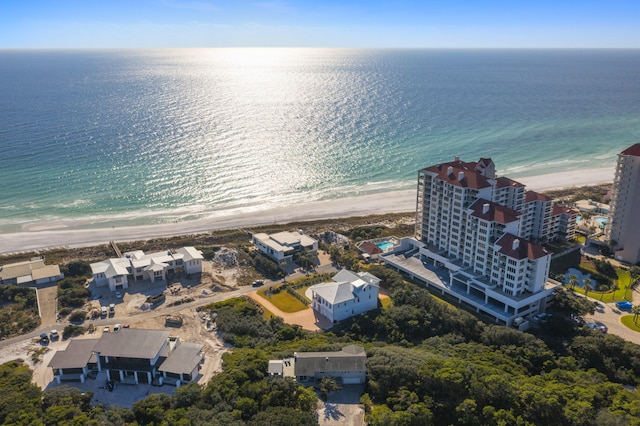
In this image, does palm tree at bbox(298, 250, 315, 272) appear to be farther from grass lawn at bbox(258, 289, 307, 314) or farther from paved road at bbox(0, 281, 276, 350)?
paved road at bbox(0, 281, 276, 350)

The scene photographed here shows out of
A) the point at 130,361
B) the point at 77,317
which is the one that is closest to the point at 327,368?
the point at 130,361

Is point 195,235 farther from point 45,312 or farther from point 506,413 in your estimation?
point 506,413

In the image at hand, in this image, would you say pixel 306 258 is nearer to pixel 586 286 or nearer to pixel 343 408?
pixel 343 408

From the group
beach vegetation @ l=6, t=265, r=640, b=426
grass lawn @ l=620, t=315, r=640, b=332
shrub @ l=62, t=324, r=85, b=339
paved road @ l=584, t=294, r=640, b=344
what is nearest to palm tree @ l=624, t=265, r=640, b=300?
paved road @ l=584, t=294, r=640, b=344

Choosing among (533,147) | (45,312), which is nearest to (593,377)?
(45,312)

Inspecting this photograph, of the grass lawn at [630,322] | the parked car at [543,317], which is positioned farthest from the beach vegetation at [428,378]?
the grass lawn at [630,322]

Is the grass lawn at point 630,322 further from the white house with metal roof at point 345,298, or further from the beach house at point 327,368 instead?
the beach house at point 327,368
